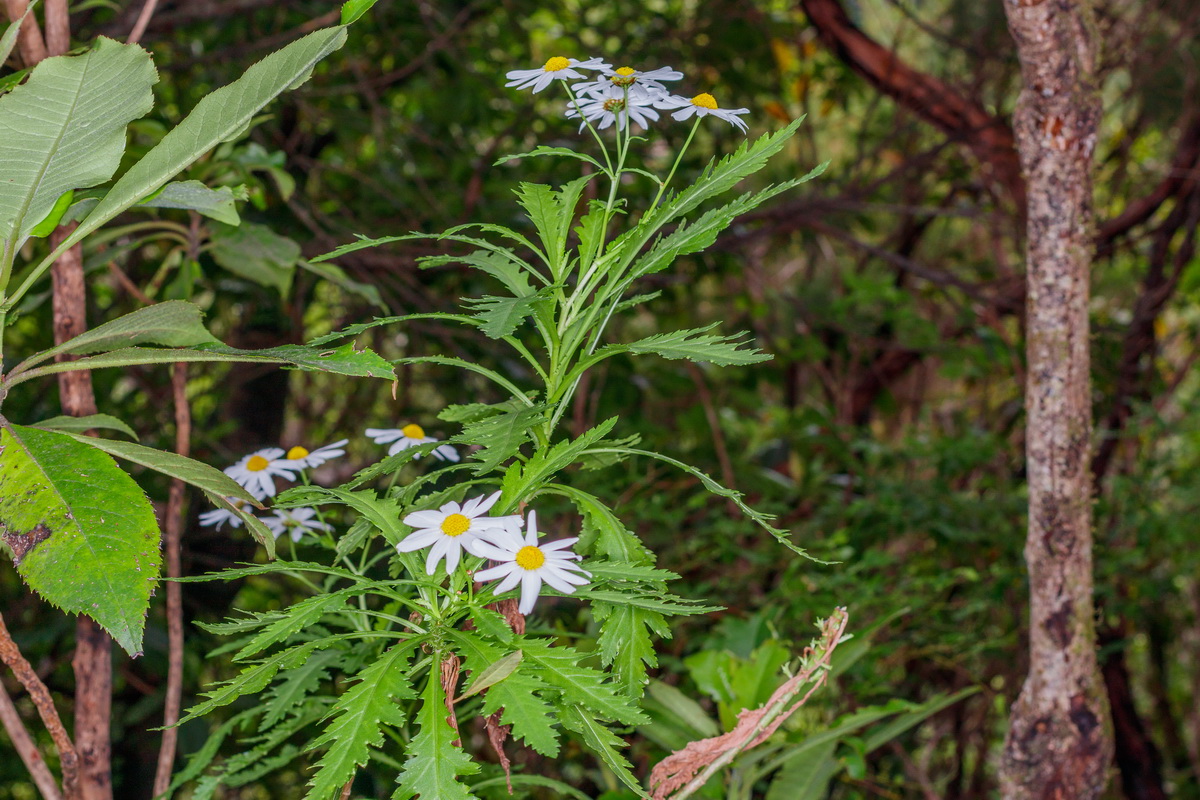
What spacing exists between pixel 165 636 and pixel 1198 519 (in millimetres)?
2077

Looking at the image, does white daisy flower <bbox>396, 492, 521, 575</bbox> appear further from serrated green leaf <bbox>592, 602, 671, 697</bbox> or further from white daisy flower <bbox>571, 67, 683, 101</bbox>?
white daisy flower <bbox>571, 67, 683, 101</bbox>

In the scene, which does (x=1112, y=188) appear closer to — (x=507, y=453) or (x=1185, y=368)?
(x=1185, y=368)

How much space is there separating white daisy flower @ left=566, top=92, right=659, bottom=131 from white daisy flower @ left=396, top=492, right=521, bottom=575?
1.00 ft

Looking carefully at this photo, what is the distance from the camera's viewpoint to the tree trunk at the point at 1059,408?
97 centimetres

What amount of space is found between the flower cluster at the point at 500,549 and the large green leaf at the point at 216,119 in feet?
0.97

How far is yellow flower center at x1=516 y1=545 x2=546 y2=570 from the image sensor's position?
60cm

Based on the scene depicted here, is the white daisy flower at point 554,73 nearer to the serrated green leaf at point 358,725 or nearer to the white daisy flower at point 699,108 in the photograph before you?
the white daisy flower at point 699,108

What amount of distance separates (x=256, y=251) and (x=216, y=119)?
39cm

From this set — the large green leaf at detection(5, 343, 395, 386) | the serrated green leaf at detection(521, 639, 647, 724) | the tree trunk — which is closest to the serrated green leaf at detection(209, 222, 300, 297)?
the large green leaf at detection(5, 343, 395, 386)

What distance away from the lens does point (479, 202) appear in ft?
6.68

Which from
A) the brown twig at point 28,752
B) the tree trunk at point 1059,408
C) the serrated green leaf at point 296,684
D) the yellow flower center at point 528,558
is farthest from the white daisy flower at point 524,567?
the tree trunk at point 1059,408

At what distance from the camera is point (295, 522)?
2.78ft

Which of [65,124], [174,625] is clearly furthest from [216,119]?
[174,625]

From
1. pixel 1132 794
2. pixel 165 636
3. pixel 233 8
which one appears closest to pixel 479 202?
pixel 233 8
